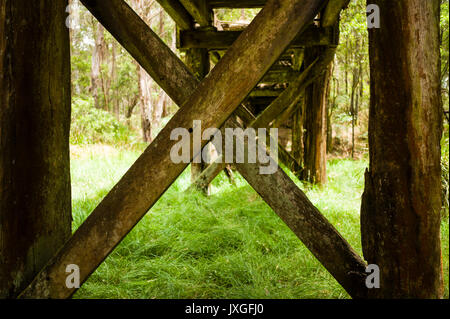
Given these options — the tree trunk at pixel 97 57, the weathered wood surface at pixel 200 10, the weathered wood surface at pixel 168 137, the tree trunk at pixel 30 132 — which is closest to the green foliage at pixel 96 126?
→ the tree trunk at pixel 97 57

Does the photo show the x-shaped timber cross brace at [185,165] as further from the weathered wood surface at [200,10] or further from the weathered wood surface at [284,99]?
the weathered wood surface at [284,99]

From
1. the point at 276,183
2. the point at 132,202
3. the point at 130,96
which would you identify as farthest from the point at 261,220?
the point at 130,96

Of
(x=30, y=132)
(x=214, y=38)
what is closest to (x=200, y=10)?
(x=214, y=38)

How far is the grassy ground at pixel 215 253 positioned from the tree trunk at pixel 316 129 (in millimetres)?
602

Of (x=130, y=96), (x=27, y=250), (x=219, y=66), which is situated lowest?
(x=27, y=250)

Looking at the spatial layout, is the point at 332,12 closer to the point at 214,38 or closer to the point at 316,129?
the point at 214,38

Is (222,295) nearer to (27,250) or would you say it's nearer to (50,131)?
(27,250)

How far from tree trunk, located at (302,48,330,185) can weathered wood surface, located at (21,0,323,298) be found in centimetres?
432

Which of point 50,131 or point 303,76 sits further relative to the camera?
point 303,76

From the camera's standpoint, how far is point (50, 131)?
1.64 m

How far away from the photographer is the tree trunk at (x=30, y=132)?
4.97 feet

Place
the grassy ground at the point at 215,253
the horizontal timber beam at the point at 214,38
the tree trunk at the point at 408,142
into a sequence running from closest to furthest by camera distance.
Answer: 1. the tree trunk at the point at 408,142
2. the grassy ground at the point at 215,253
3. the horizontal timber beam at the point at 214,38

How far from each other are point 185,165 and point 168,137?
143 mm
